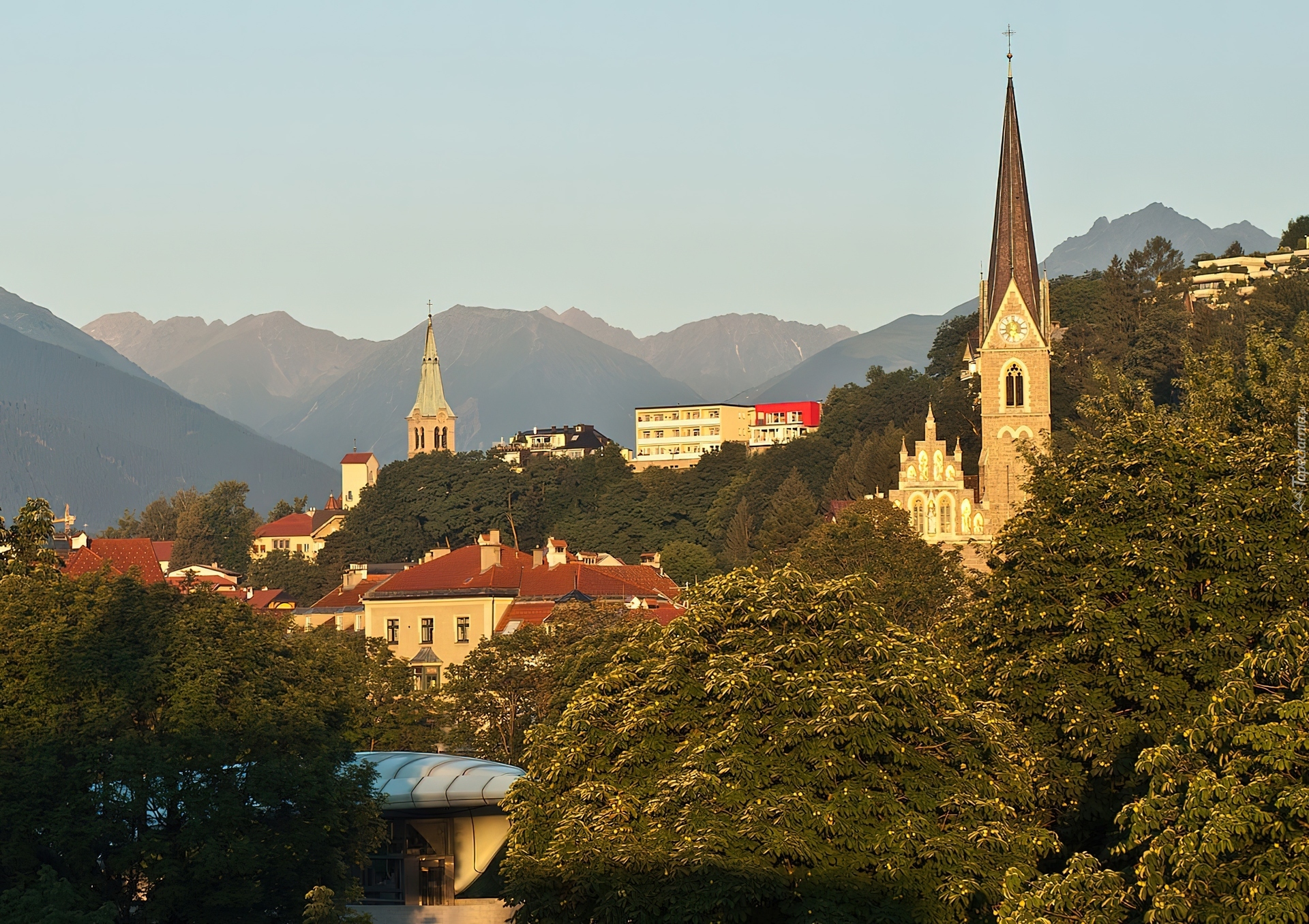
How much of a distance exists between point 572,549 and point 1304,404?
323ft

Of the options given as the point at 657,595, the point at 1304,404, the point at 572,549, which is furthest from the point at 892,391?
the point at 1304,404

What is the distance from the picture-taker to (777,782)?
25.2m

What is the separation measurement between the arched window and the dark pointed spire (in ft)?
8.59

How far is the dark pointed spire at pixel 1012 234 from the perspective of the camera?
94.6 meters

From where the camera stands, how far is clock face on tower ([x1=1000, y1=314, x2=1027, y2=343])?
309 ft

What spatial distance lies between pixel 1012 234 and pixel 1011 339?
18.0 feet

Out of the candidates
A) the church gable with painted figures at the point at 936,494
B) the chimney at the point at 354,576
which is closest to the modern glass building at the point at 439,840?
the church gable with painted figures at the point at 936,494

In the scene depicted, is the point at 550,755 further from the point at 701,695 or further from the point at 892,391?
the point at 892,391

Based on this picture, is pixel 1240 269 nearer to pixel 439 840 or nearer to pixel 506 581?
pixel 506 581

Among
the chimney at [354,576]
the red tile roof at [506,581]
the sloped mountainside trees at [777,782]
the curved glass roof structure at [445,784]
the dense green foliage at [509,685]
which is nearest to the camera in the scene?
the sloped mountainside trees at [777,782]

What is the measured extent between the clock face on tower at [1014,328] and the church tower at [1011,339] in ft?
0.11

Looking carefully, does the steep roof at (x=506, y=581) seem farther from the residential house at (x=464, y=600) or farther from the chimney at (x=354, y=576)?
the chimney at (x=354, y=576)

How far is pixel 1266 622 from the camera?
2758cm

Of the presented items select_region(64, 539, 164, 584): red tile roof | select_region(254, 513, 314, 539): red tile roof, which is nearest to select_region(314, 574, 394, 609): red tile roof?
select_region(64, 539, 164, 584): red tile roof
